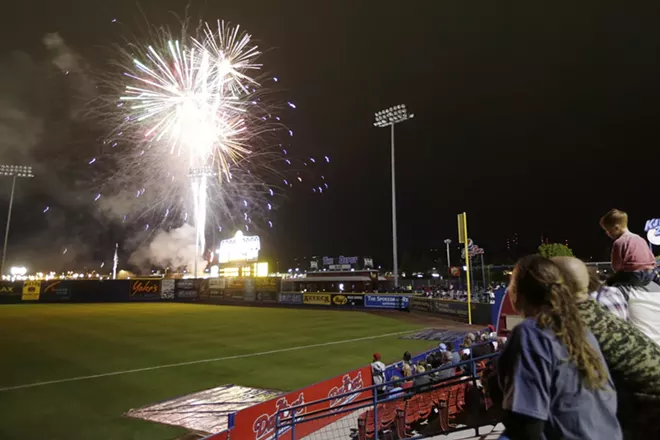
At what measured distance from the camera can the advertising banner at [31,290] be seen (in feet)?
165

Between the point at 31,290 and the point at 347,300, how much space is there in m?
37.9

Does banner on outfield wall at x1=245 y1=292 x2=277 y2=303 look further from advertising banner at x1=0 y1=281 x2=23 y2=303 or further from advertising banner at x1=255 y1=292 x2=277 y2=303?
advertising banner at x1=0 y1=281 x2=23 y2=303

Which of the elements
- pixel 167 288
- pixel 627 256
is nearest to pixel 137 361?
pixel 627 256

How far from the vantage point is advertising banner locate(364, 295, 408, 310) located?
130ft

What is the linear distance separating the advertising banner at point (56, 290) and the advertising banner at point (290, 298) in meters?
26.0

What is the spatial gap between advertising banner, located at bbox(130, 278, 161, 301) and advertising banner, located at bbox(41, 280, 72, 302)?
7.12 metres

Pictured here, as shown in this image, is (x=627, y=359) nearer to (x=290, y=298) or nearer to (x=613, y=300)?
(x=613, y=300)

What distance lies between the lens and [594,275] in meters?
2.65

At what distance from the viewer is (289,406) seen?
Result: 857cm

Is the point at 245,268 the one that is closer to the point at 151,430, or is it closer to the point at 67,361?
the point at 67,361

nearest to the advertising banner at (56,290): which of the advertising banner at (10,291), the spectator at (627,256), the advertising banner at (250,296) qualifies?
the advertising banner at (10,291)

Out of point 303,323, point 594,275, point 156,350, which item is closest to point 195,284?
Result: point 303,323

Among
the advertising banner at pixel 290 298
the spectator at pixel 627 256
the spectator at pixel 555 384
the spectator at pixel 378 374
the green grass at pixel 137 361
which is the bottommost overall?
the green grass at pixel 137 361

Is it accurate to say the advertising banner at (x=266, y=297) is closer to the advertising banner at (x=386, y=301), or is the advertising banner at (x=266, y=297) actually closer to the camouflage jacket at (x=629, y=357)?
the advertising banner at (x=386, y=301)
